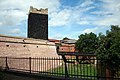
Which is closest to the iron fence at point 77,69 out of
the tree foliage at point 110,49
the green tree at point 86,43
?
the tree foliage at point 110,49

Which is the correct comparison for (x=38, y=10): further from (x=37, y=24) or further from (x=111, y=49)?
(x=111, y=49)

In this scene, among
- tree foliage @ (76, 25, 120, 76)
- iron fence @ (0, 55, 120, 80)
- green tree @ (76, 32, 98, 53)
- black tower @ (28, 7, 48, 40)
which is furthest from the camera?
green tree @ (76, 32, 98, 53)

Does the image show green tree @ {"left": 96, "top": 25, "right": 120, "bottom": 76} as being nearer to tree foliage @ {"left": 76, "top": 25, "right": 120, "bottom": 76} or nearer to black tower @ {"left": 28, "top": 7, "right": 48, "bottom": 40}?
tree foliage @ {"left": 76, "top": 25, "right": 120, "bottom": 76}

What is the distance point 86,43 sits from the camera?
53.6 metres

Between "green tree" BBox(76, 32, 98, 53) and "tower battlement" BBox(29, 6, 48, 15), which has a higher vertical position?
"tower battlement" BBox(29, 6, 48, 15)

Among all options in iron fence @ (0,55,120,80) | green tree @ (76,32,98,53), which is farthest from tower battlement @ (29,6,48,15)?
iron fence @ (0,55,120,80)

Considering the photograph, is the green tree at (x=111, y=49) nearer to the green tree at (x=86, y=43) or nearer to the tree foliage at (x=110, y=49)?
the tree foliage at (x=110, y=49)

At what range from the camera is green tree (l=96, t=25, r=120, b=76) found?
8539 millimetres

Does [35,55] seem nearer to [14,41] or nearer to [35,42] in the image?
[35,42]

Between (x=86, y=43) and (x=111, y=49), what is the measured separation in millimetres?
44235

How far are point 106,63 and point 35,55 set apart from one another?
2151 centimetres

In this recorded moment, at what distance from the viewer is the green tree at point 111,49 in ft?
28.0

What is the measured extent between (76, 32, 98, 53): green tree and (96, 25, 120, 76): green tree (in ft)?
134

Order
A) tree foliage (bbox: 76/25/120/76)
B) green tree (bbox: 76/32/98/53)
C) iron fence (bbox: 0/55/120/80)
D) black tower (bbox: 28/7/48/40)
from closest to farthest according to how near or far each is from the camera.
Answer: iron fence (bbox: 0/55/120/80)
tree foliage (bbox: 76/25/120/76)
black tower (bbox: 28/7/48/40)
green tree (bbox: 76/32/98/53)
